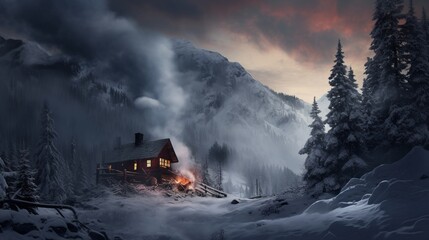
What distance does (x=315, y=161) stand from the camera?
31.3 metres

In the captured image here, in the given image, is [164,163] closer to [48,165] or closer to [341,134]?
[48,165]

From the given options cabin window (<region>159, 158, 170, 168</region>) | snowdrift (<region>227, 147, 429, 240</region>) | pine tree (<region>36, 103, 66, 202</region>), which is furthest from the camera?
cabin window (<region>159, 158, 170, 168</region>)

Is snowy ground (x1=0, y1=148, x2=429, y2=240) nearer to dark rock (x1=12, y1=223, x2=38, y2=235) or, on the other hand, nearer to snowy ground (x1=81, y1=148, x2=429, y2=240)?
snowy ground (x1=81, y1=148, x2=429, y2=240)

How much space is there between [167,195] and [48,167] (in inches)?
648

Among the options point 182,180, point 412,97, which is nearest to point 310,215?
point 412,97

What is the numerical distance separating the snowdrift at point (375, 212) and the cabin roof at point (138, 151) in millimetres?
34953

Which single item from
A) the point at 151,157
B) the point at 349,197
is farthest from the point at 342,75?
the point at 151,157

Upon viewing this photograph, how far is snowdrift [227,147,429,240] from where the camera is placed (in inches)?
583

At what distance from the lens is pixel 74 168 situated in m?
67.7

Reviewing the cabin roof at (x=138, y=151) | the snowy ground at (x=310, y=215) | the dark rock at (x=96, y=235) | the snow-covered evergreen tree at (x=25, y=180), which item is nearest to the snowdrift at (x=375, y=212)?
the snowy ground at (x=310, y=215)

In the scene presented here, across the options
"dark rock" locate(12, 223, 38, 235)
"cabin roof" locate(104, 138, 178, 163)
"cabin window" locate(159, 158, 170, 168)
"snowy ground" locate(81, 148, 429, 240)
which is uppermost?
"cabin roof" locate(104, 138, 178, 163)

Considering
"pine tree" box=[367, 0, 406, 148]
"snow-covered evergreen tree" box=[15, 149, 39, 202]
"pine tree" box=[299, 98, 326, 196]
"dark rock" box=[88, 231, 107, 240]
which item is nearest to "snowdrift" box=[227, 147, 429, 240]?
"pine tree" box=[299, 98, 326, 196]

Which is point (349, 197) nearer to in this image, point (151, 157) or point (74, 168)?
point (151, 157)

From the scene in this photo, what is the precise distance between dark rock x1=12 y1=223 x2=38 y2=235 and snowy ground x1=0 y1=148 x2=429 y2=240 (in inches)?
9.2
